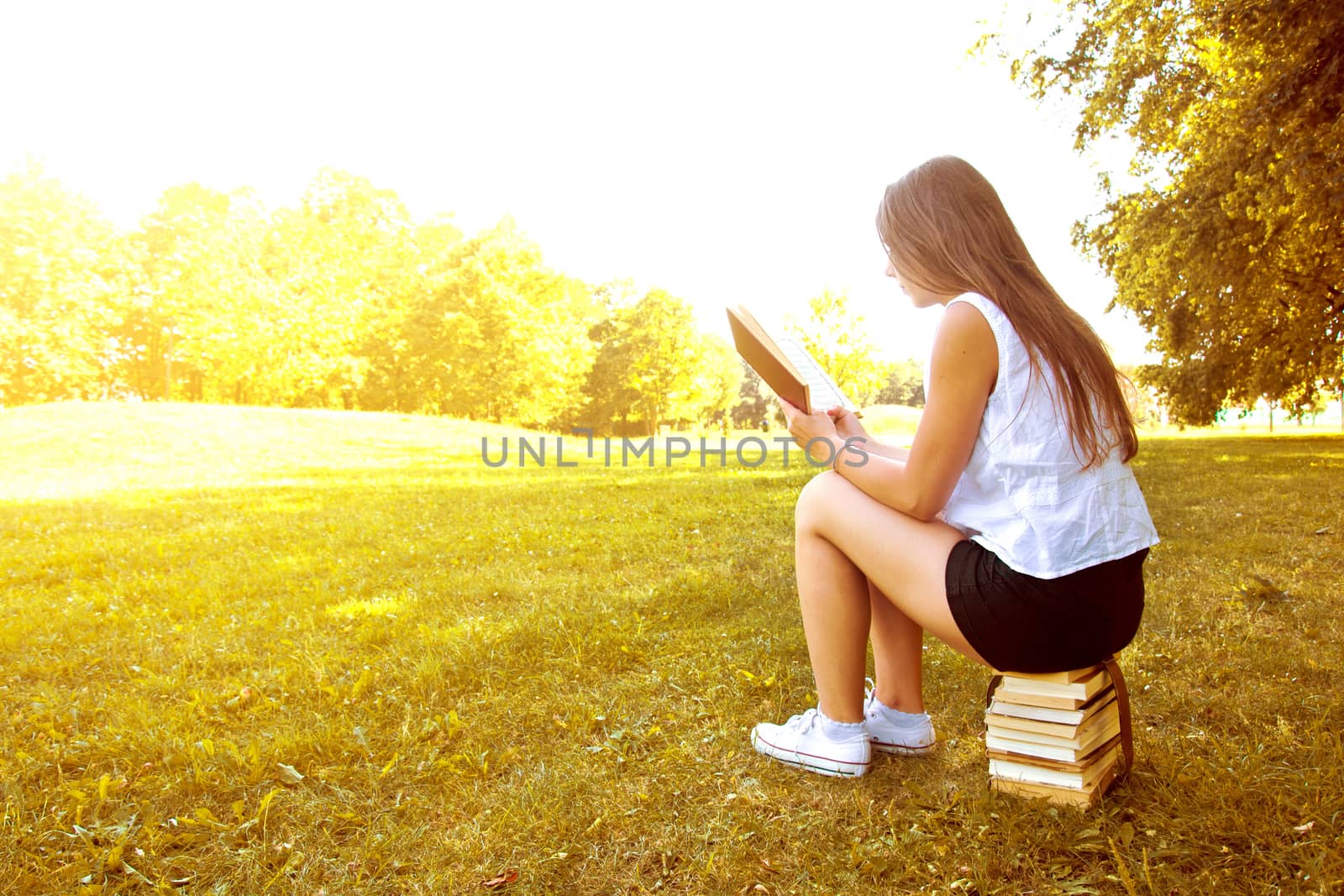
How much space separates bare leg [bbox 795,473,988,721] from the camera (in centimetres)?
229

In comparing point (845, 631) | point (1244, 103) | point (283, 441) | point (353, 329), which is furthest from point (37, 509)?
point (353, 329)

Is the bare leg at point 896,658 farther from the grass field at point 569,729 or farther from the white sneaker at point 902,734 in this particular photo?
the grass field at point 569,729

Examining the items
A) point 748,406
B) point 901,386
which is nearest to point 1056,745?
point 901,386

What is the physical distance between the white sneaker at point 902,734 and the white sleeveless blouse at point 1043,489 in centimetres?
91

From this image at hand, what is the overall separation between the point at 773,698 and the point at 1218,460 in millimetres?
12684

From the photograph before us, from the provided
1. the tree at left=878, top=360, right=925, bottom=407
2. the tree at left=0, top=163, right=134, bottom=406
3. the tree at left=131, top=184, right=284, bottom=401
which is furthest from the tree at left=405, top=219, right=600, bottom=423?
the tree at left=878, top=360, right=925, bottom=407

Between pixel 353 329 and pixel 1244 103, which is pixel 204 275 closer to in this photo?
pixel 353 329

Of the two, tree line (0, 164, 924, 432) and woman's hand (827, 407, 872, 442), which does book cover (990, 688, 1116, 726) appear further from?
tree line (0, 164, 924, 432)

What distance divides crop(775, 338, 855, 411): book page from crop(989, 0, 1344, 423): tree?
20.0 feet

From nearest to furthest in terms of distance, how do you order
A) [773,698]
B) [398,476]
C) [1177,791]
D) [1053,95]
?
[1177,791], [773,698], [1053,95], [398,476]

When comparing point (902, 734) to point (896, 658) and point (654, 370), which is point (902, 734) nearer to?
point (896, 658)

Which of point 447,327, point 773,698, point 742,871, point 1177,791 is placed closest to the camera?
point 742,871

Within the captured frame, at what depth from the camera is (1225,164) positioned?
919 centimetres

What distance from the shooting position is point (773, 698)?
3.33m
